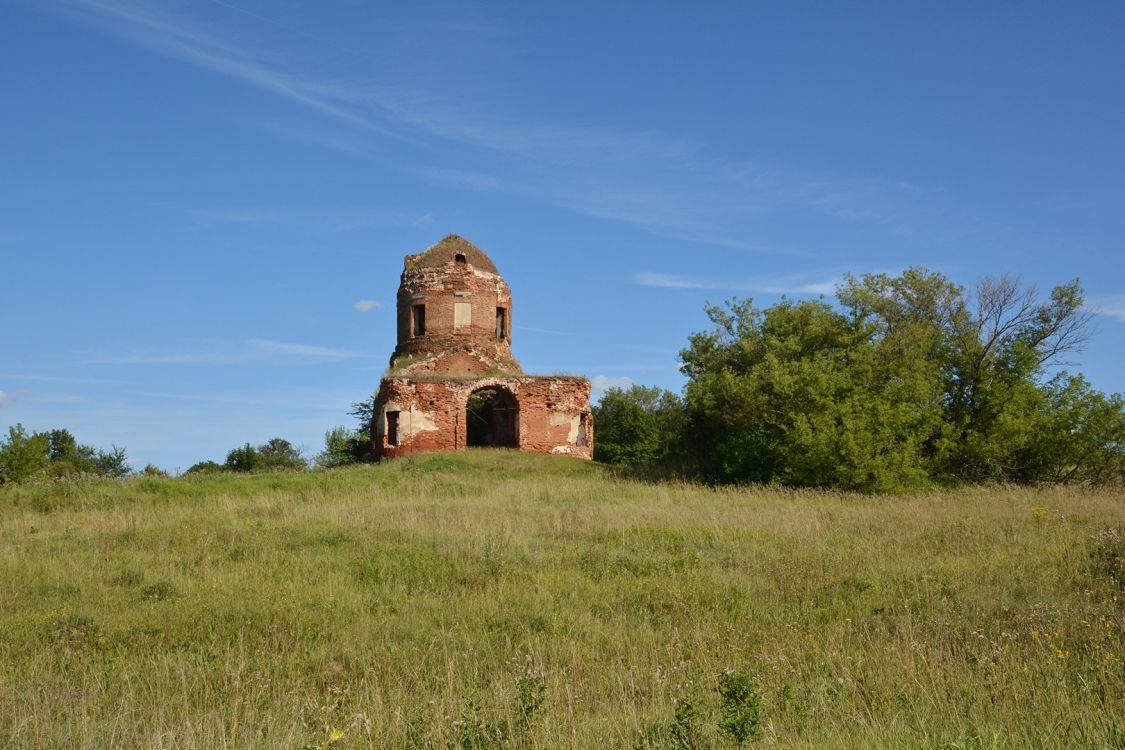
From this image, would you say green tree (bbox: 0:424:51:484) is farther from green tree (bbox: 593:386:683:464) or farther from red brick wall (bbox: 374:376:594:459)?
green tree (bbox: 593:386:683:464)

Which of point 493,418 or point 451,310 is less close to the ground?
point 451,310

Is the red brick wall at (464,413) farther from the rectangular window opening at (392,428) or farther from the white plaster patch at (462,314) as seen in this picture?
the white plaster patch at (462,314)

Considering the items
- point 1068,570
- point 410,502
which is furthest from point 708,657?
point 410,502

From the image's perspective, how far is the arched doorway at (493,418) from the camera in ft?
98.6

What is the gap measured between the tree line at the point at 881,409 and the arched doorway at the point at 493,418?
20.0 feet

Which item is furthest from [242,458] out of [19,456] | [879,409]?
[879,409]

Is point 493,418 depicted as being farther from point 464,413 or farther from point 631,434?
point 631,434

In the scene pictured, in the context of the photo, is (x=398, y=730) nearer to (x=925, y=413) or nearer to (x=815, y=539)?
(x=815, y=539)

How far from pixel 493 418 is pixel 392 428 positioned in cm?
536

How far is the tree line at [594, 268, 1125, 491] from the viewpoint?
20.3 m

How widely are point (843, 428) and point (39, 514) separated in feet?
56.5

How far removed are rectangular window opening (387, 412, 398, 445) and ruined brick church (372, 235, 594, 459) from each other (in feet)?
0.11

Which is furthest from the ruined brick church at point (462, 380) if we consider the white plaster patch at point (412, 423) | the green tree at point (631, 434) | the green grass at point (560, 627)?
the green grass at point (560, 627)

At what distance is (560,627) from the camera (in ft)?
24.6
